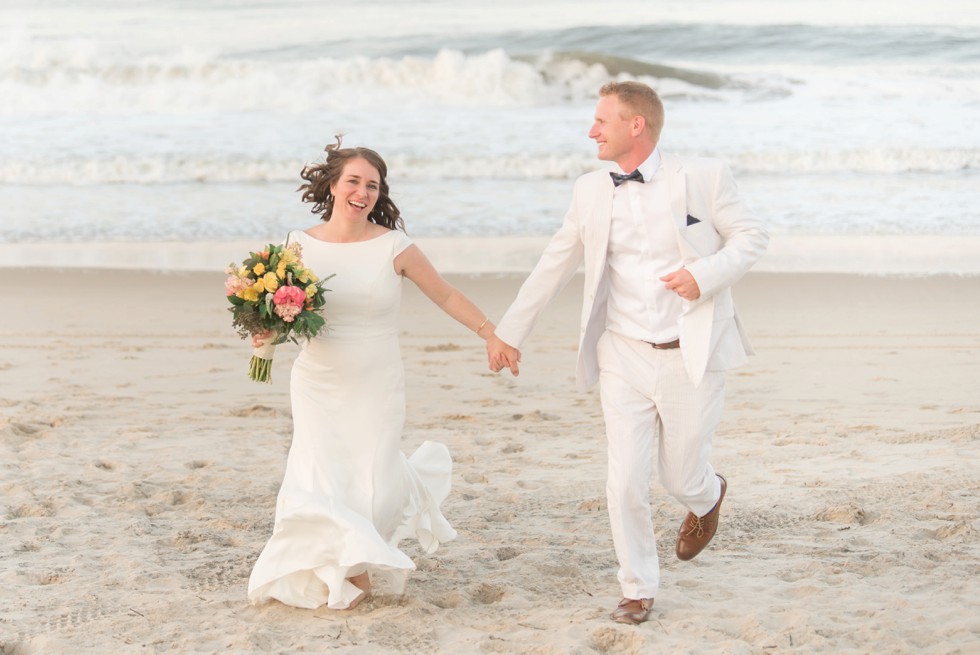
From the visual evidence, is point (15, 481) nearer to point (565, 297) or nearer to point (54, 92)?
point (565, 297)

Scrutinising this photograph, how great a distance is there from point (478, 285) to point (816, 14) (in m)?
17.5

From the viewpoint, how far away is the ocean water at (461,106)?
58.4 ft

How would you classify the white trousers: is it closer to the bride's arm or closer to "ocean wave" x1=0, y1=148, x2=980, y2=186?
the bride's arm

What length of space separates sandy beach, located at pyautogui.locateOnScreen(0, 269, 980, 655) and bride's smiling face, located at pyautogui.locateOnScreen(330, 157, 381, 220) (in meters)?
1.62

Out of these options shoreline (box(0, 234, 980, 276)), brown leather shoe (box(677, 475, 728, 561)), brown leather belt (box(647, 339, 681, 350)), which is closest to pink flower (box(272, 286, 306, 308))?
brown leather belt (box(647, 339, 681, 350))

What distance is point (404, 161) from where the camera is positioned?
20.8 metres

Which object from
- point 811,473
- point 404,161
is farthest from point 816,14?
point 811,473

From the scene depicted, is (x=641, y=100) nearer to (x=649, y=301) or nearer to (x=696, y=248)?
(x=696, y=248)

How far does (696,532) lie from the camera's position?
16.7 ft

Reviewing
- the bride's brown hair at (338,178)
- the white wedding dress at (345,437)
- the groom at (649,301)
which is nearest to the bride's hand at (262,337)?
the white wedding dress at (345,437)

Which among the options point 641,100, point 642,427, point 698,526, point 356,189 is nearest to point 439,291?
point 356,189

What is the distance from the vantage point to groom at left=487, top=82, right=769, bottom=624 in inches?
182

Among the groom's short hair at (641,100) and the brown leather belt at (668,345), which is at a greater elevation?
the groom's short hair at (641,100)

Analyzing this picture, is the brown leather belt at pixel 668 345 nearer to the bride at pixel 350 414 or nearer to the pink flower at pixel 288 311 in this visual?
the bride at pixel 350 414
